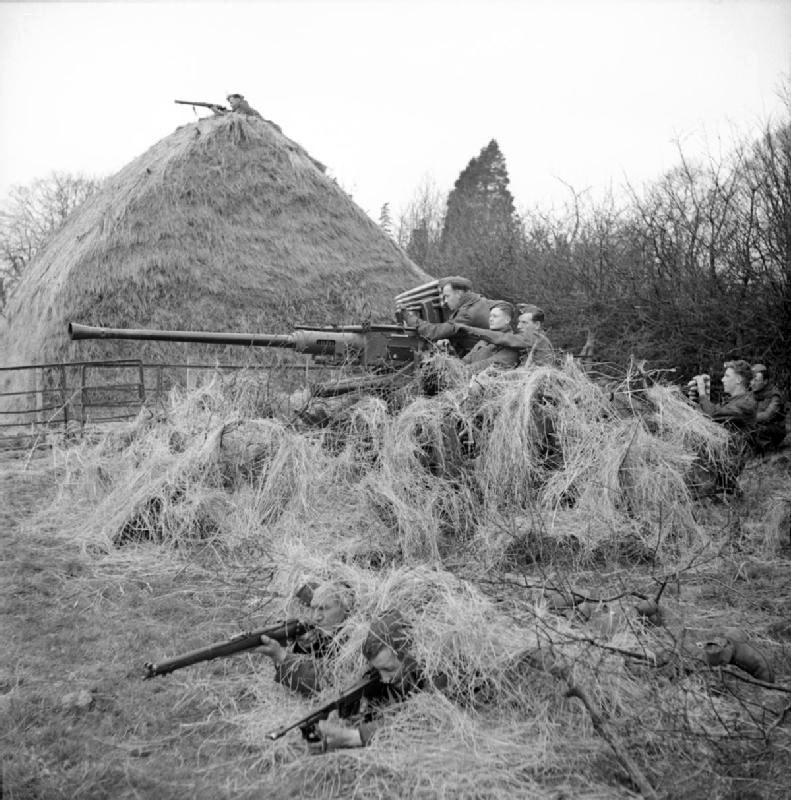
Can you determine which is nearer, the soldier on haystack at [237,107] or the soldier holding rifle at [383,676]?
the soldier holding rifle at [383,676]

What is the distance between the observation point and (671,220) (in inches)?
439

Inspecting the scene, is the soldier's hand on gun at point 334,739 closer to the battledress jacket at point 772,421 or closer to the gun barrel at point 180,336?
the gun barrel at point 180,336

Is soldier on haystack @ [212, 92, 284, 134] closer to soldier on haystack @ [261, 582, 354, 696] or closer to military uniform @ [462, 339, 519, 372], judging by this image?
military uniform @ [462, 339, 519, 372]

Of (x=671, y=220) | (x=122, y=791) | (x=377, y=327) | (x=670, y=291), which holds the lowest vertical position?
(x=122, y=791)

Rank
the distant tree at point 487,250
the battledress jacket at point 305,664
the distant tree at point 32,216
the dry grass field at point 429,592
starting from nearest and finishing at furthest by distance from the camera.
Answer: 1. the dry grass field at point 429,592
2. the battledress jacket at point 305,664
3. the distant tree at point 487,250
4. the distant tree at point 32,216

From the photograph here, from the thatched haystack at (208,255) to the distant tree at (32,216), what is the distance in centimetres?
1972

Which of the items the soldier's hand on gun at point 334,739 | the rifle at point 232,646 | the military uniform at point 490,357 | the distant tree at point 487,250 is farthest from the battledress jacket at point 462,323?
the distant tree at point 487,250

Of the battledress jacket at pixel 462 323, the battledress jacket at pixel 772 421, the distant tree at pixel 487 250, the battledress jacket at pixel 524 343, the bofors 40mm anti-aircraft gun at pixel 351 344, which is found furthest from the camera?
the distant tree at pixel 487 250

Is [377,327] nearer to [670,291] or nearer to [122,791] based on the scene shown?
[122,791]

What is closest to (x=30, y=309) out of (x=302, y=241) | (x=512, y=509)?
(x=302, y=241)

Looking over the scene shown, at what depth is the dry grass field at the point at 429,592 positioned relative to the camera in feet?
8.02

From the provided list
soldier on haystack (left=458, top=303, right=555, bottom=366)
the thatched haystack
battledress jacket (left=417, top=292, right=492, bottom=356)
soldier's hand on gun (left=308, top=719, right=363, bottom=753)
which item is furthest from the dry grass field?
the thatched haystack

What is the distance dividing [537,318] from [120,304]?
8.70 meters

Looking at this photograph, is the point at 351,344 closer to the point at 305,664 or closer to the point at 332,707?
the point at 305,664
